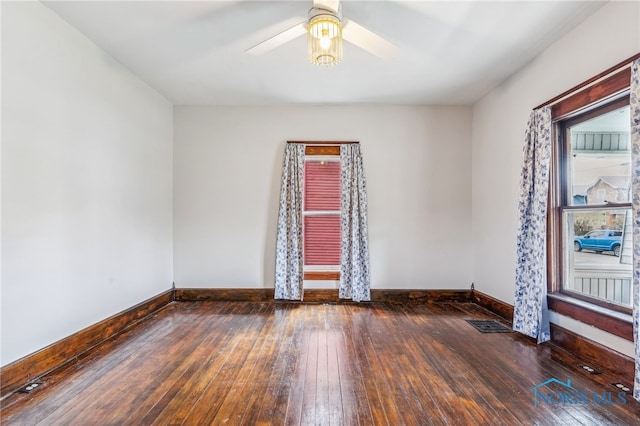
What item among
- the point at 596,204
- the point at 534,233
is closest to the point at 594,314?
the point at 534,233

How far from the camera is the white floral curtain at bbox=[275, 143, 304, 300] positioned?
15.1 feet

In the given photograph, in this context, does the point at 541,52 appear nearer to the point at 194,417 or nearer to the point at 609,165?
the point at 609,165

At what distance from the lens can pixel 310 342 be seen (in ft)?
10.3

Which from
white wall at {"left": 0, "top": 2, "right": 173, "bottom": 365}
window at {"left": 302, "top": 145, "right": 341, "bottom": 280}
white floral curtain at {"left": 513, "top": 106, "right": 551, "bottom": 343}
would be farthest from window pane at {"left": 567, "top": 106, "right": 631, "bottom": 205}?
white wall at {"left": 0, "top": 2, "right": 173, "bottom": 365}

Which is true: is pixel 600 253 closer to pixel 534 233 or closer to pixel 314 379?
pixel 534 233

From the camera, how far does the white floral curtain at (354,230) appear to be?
14.9ft

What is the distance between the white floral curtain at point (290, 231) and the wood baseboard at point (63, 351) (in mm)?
1774

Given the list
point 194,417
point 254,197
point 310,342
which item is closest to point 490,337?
point 310,342

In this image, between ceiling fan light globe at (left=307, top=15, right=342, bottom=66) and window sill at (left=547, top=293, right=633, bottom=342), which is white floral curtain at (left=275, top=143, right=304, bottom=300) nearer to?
ceiling fan light globe at (left=307, top=15, right=342, bottom=66)

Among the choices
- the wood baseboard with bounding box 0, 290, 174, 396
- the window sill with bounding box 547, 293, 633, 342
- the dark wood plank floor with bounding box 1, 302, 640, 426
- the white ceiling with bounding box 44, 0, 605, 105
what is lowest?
the dark wood plank floor with bounding box 1, 302, 640, 426

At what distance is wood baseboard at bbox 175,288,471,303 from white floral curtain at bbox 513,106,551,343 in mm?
1350

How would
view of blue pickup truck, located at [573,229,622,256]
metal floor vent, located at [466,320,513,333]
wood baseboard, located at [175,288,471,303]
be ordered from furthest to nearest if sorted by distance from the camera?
wood baseboard, located at [175,288,471,303] → metal floor vent, located at [466,320,513,333] → view of blue pickup truck, located at [573,229,622,256]

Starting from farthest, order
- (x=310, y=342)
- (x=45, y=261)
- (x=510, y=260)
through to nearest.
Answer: (x=510, y=260)
(x=310, y=342)
(x=45, y=261)

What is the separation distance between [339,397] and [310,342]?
100 cm
